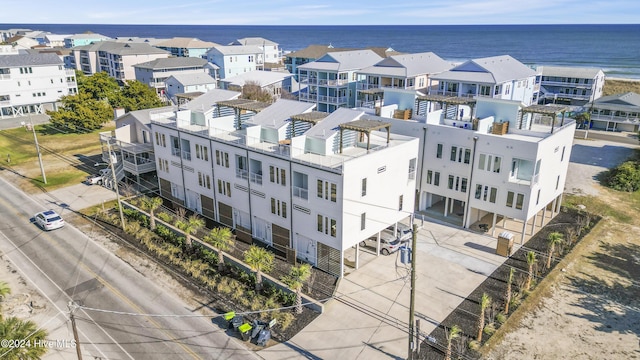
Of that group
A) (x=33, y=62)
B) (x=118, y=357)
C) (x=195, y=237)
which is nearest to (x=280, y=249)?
→ (x=195, y=237)

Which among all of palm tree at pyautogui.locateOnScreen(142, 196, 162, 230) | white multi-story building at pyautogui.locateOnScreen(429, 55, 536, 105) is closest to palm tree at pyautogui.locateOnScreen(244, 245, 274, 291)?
palm tree at pyautogui.locateOnScreen(142, 196, 162, 230)

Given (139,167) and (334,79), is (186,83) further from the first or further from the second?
(139,167)

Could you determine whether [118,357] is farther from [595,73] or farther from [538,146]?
[595,73]

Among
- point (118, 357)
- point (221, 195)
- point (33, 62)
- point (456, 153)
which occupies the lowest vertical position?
point (118, 357)

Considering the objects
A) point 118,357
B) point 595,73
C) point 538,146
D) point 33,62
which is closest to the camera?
point 118,357

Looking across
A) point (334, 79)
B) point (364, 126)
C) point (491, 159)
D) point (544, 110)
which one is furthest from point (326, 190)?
point (334, 79)

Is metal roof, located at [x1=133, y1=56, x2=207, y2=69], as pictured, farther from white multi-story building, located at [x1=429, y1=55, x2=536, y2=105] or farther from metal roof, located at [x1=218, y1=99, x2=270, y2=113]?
metal roof, located at [x1=218, y1=99, x2=270, y2=113]
